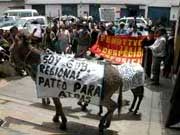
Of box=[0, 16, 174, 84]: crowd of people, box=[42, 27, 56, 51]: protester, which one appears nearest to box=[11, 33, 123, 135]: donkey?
box=[0, 16, 174, 84]: crowd of people

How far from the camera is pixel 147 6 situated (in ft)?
174

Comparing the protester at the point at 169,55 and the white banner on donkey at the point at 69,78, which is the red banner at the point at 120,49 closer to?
the protester at the point at 169,55

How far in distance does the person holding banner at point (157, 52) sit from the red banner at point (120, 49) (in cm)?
213

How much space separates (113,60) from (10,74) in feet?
13.1

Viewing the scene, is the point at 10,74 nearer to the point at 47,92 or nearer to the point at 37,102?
the point at 37,102

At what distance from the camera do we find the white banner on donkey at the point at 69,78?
7523 millimetres

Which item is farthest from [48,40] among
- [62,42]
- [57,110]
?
[57,110]

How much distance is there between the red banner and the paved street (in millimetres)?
4215

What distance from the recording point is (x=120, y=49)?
1609cm

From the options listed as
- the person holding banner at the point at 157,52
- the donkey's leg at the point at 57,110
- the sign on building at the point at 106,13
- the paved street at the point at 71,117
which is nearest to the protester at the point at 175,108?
the paved street at the point at 71,117

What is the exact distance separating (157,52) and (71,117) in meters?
4.72

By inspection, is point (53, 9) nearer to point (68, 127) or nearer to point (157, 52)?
point (157, 52)

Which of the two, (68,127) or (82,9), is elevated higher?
(68,127)

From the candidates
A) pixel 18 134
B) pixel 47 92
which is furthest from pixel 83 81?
pixel 18 134
